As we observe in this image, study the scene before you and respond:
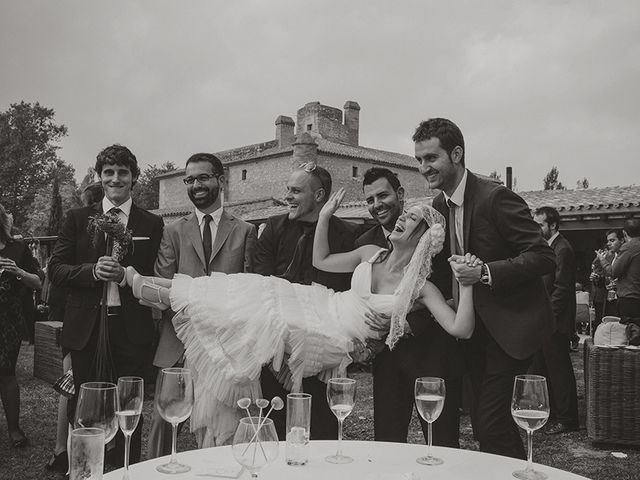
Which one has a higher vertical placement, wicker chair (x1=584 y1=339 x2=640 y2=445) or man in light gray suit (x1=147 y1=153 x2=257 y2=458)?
man in light gray suit (x1=147 y1=153 x2=257 y2=458)

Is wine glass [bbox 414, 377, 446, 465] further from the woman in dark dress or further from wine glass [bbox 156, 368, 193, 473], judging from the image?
the woman in dark dress

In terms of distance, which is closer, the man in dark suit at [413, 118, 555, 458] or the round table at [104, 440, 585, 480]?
the round table at [104, 440, 585, 480]

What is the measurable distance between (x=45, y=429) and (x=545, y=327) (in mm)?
4697

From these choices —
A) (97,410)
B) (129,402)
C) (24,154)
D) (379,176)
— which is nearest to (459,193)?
(379,176)

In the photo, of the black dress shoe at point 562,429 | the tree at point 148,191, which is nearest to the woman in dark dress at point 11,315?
the black dress shoe at point 562,429

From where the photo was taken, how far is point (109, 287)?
362cm

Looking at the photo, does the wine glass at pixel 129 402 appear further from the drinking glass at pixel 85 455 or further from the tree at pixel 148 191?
the tree at pixel 148 191

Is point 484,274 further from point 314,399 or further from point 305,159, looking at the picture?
point 305,159

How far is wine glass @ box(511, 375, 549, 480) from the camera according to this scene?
6.14ft

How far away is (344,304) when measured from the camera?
330 centimetres

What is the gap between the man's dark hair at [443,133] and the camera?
10.7 feet

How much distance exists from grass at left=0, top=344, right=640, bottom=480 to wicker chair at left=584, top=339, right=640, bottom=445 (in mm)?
165

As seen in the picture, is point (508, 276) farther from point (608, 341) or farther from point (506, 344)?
point (608, 341)

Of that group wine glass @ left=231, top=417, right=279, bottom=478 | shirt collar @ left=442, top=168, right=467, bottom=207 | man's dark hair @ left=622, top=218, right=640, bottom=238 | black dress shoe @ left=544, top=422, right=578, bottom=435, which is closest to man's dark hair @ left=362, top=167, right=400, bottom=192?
shirt collar @ left=442, top=168, right=467, bottom=207
